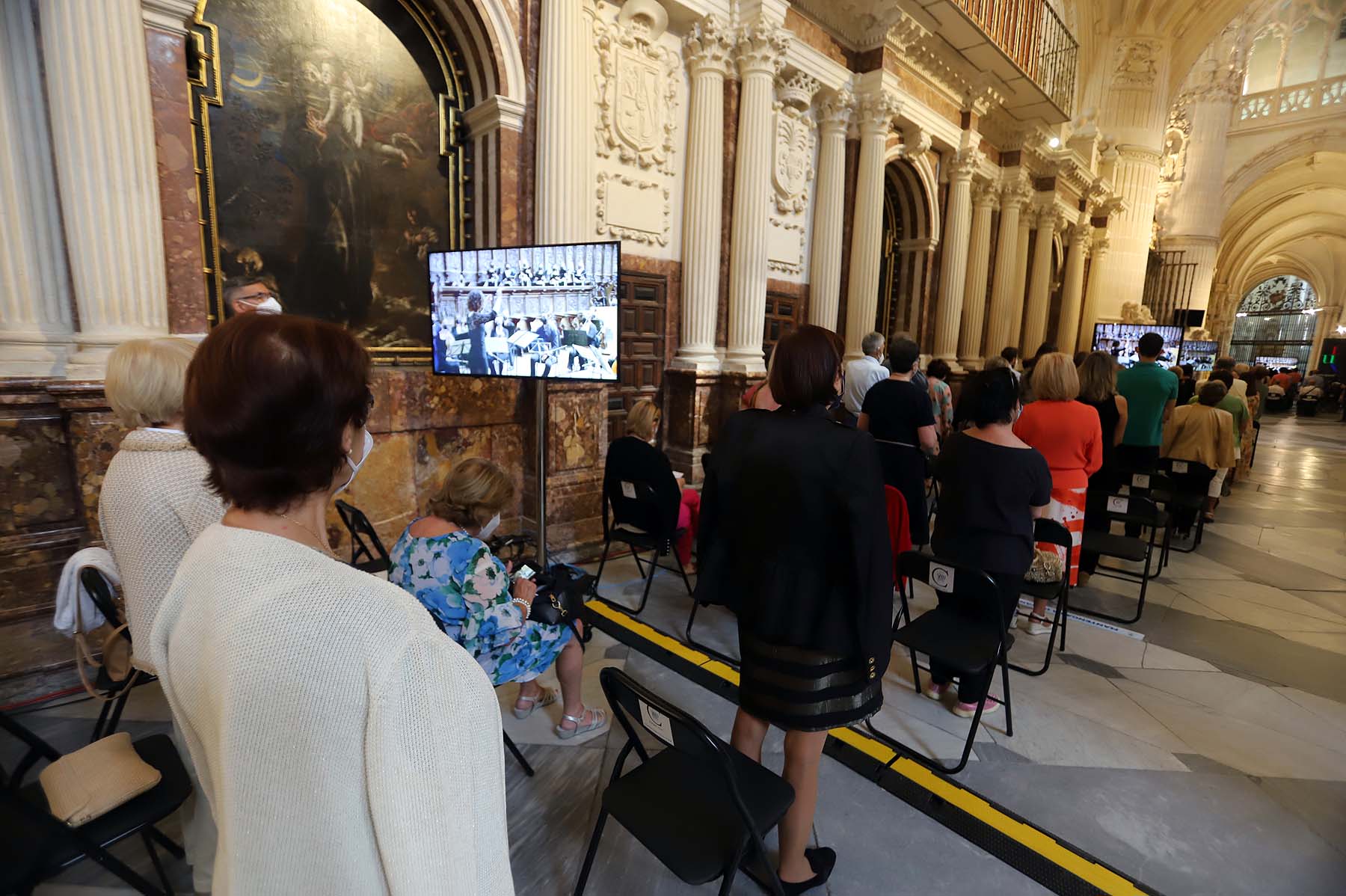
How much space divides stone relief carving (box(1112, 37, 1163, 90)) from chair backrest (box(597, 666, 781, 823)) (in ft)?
62.2

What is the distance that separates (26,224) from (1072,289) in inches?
686

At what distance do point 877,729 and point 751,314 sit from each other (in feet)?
14.5

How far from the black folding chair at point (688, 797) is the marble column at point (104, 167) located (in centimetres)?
320

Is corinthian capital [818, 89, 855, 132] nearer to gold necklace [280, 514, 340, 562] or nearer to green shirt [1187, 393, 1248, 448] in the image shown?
green shirt [1187, 393, 1248, 448]

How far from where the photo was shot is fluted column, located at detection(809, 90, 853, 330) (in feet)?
22.9

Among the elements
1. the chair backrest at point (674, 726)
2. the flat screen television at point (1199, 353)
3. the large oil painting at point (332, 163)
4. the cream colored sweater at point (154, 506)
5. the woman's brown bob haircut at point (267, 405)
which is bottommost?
the chair backrest at point (674, 726)

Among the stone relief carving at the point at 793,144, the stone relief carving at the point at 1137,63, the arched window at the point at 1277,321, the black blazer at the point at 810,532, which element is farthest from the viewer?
the arched window at the point at 1277,321

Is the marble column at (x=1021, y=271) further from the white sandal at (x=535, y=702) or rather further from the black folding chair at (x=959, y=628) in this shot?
the white sandal at (x=535, y=702)

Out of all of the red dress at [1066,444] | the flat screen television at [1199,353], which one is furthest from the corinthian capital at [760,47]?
the flat screen television at [1199,353]

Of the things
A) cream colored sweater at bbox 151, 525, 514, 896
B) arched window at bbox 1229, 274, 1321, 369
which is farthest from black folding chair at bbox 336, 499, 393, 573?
arched window at bbox 1229, 274, 1321, 369

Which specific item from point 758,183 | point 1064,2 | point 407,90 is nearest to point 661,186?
point 758,183

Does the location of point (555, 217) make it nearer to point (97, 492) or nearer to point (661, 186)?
point (661, 186)

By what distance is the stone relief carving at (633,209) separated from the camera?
5238 millimetres

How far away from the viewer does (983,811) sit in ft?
7.43
